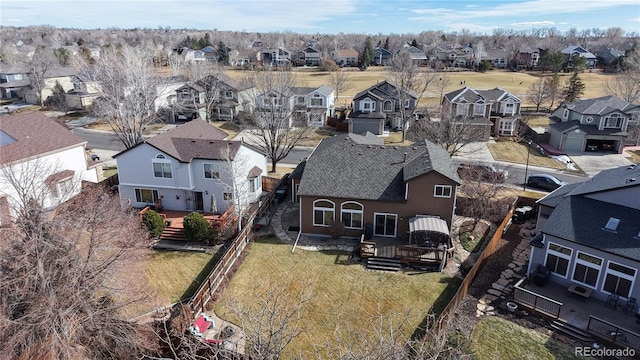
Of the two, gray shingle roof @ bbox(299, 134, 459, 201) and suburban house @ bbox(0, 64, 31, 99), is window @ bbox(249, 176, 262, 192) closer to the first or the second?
gray shingle roof @ bbox(299, 134, 459, 201)

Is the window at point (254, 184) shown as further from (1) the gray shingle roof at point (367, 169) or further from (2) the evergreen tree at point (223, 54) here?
(2) the evergreen tree at point (223, 54)

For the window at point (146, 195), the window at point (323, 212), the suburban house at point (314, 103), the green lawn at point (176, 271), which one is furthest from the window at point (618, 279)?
the suburban house at point (314, 103)

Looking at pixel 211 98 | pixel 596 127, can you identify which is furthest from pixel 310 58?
pixel 596 127

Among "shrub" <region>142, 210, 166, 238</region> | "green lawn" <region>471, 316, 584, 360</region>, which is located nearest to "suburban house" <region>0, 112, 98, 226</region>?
"shrub" <region>142, 210, 166, 238</region>

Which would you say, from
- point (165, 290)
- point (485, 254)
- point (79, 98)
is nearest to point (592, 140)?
point (485, 254)

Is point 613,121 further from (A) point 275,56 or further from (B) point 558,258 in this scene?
(A) point 275,56

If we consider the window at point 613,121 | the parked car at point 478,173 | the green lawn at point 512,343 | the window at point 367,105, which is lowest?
the green lawn at point 512,343
